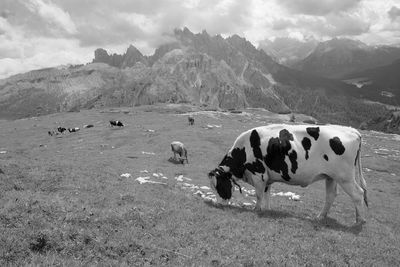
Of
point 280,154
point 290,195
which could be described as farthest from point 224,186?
point 290,195

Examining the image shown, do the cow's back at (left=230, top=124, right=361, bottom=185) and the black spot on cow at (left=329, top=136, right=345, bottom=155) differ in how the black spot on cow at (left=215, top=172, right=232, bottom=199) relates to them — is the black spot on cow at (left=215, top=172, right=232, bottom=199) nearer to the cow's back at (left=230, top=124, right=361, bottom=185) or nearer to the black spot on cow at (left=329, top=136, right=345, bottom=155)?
the cow's back at (left=230, top=124, right=361, bottom=185)

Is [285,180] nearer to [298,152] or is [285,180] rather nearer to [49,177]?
[298,152]

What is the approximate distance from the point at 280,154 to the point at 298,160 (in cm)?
86

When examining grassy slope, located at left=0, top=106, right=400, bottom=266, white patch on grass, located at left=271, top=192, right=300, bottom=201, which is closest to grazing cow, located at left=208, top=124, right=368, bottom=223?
grassy slope, located at left=0, top=106, right=400, bottom=266

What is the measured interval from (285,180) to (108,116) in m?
97.9

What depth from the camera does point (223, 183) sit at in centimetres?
1923

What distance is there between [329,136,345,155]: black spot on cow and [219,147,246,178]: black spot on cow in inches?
167

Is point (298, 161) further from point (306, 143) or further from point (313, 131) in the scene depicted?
point (313, 131)

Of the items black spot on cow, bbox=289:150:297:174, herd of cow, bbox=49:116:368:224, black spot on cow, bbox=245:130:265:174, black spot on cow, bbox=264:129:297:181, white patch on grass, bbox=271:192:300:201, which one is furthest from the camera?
white patch on grass, bbox=271:192:300:201

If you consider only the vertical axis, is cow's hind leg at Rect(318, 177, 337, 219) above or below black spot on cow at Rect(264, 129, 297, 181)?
below

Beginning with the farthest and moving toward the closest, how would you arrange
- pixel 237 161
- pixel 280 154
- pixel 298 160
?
pixel 237 161 → pixel 280 154 → pixel 298 160

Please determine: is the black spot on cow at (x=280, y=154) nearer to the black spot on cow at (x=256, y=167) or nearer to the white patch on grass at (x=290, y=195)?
A: the black spot on cow at (x=256, y=167)

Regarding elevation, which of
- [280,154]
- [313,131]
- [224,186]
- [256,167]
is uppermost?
[313,131]

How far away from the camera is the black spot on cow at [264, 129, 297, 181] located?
688 inches
